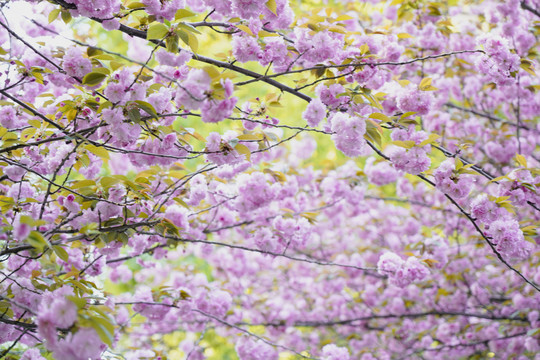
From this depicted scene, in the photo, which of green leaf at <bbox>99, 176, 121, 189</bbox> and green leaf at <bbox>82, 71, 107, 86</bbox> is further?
green leaf at <bbox>99, 176, 121, 189</bbox>

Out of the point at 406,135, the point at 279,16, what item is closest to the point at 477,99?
the point at 406,135

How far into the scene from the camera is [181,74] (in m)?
1.99

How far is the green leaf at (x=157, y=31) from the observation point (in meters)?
1.68

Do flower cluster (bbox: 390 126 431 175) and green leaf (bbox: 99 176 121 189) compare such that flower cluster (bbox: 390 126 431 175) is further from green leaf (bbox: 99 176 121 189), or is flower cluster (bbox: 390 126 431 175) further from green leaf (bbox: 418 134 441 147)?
green leaf (bbox: 99 176 121 189)

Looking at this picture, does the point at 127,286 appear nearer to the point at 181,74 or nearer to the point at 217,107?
the point at 181,74

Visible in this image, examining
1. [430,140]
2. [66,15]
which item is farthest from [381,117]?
[66,15]

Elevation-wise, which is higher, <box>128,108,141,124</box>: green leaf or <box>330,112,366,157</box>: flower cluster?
<box>128,108,141,124</box>: green leaf

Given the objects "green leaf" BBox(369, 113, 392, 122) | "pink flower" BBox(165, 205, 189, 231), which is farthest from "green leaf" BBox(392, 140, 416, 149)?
"pink flower" BBox(165, 205, 189, 231)

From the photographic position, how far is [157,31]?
5.54 ft

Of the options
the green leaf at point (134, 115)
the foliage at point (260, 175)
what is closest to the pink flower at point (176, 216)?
the foliage at point (260, 175)

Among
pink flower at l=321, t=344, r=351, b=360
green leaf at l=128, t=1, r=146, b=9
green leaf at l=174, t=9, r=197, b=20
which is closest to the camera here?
green leaf at l=174, t=9, r=197, b=20

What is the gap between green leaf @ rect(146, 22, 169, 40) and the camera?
1.68m

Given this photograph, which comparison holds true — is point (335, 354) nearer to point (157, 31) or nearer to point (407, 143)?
point (407, 143)

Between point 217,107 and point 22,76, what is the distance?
1307 millimetres
